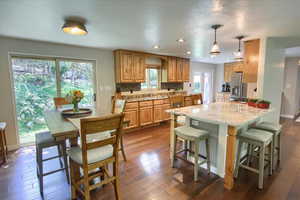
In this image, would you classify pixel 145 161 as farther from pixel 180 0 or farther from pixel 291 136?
pixel 291 136

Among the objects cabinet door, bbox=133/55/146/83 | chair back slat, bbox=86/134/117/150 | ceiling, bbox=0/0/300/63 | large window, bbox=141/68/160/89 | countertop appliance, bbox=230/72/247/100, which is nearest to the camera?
chair back slat, bbox=86/134/117/150

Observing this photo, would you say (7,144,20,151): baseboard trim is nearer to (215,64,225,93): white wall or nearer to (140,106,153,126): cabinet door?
(140,106,153,126): cabinet door

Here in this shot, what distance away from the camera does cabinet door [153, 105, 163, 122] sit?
4793mm

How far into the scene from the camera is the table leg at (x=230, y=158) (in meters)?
1.94

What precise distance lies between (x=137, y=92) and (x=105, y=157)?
3.26m

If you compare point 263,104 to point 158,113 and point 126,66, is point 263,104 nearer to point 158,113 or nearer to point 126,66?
point 158,113

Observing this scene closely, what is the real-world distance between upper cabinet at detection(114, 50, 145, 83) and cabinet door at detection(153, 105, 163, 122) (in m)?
0.96

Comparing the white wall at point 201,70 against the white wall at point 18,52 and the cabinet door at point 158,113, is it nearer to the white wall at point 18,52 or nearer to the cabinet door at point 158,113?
the cabinet door at point 158,113

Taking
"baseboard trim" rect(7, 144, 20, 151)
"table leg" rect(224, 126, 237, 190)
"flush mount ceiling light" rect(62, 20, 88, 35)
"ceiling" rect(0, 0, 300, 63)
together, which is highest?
"ceiling" rect(0, 0, 300, 63)

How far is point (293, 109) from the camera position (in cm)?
569

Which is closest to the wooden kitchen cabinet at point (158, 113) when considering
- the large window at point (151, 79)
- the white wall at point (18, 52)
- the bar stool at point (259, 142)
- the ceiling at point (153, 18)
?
the large window at point (151, 79)

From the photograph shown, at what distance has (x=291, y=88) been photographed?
569 centimetres

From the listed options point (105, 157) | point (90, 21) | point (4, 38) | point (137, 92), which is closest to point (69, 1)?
point (90, 21)

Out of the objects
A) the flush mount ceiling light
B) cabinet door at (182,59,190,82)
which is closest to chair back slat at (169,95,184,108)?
the flush mount ceiling light
